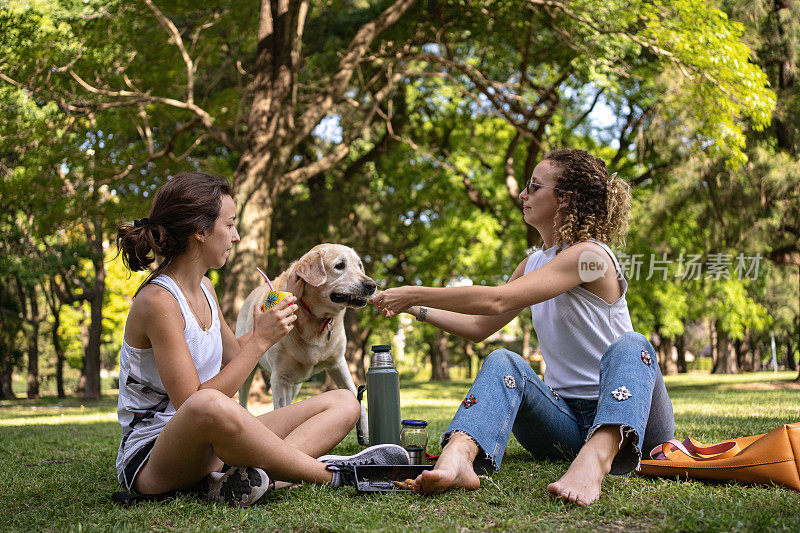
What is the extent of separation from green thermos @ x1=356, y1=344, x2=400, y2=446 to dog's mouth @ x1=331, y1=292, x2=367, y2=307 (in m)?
1.02

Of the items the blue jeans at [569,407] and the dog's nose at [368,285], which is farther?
the dog's nose at [368,285]

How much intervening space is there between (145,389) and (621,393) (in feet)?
7.74

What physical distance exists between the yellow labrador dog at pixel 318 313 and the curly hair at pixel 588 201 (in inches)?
79.4

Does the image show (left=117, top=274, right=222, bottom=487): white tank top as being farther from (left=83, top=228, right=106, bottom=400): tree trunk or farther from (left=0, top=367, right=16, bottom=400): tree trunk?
(left=0, top=367, right=16, bottom=400): tree trunk

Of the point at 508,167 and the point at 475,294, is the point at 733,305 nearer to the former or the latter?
the point at 508,167

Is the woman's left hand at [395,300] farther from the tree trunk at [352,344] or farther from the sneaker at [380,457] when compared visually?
the tree trunk at [352,344]

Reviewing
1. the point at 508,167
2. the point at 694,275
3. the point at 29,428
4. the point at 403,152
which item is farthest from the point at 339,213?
the point at 29,428

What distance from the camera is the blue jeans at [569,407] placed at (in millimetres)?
3076

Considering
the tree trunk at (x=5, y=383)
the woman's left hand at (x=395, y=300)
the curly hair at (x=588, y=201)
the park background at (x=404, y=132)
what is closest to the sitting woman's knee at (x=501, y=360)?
the woman's left hand at (x=395, y=300)

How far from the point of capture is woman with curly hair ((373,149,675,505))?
304 cm

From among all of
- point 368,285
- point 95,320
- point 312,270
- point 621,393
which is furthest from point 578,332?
point 95,320

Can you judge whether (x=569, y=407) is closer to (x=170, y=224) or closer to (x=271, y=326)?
(x=271, y=326)

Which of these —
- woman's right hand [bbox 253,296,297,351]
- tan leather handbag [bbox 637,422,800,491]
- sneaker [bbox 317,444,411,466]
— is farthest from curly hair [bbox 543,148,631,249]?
woman's right hand [bbox 253,296,297,351]

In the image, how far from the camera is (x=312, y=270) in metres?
5.30
